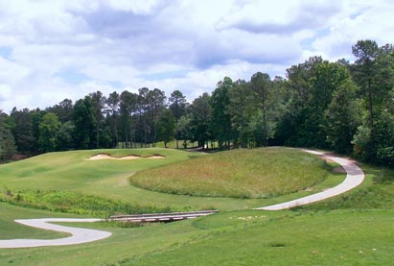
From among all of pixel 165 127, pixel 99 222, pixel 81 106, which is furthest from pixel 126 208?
pixel 81 106

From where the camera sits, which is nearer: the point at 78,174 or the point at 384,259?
the point at 384,259

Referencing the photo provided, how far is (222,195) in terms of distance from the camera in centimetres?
4378

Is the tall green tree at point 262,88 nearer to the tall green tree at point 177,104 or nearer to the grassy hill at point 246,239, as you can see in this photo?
the grassy hill at point 246,239

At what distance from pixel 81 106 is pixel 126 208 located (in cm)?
8758

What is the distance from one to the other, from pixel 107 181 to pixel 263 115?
38.8 m

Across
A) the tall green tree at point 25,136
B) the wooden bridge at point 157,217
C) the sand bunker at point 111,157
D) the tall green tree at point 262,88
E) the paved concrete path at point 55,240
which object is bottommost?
the wooden bridge at point 157,217

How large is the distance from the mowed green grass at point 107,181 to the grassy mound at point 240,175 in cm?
44

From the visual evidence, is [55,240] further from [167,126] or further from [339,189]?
[167,126]

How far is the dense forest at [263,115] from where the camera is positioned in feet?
175

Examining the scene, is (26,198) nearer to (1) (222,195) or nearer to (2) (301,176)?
(1) (222,195)

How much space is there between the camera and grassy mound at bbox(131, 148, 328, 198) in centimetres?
4500

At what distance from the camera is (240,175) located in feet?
164

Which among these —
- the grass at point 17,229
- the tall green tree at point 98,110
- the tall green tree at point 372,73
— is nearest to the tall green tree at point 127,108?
the tall green tree at point 98,110

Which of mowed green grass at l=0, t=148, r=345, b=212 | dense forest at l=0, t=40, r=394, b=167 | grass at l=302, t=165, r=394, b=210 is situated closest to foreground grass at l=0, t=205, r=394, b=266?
grass at l=302, t=165, r=394, b=210
